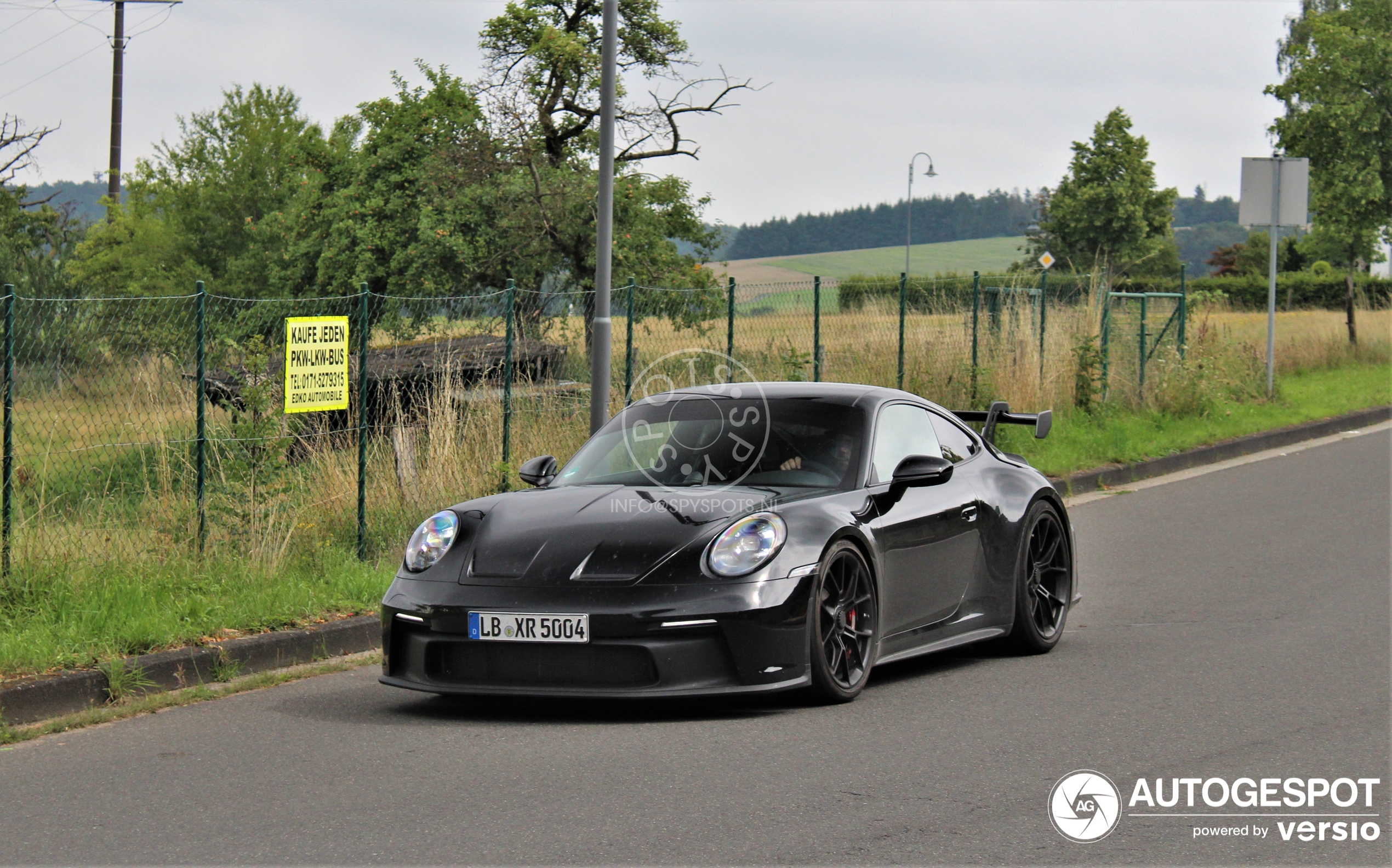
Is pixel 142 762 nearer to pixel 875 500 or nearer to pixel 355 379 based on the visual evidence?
pixel 875 500

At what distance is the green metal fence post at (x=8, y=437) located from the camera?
26.8 ft

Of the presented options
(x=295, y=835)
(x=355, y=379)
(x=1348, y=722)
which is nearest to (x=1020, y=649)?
(x=1348, y=722)

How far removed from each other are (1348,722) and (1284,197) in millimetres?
17869

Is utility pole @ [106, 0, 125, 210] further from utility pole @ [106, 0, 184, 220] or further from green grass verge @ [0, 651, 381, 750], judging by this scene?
green grass verge @ [0, 651, 381, 750]

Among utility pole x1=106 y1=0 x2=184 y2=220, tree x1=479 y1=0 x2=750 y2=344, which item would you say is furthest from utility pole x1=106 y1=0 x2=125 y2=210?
tree x1=479 y1=0 x2=750 y2=344

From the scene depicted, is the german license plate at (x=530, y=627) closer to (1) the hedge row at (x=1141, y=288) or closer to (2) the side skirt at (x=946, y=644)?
(2) the side skirt at (x=946, y=644)

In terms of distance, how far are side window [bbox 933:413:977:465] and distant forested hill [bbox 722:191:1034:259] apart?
371 feet

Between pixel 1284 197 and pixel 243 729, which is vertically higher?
pixel 1284 197

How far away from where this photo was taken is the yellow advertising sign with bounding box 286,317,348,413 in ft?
32.2

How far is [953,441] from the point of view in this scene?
26.6ft

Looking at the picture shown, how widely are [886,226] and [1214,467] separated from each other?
430 ft

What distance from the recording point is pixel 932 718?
6.38 metres

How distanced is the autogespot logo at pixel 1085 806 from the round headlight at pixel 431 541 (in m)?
2.93

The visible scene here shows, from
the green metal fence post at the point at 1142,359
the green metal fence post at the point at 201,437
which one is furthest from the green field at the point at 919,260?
the green metal fence post at the point at 201,437
